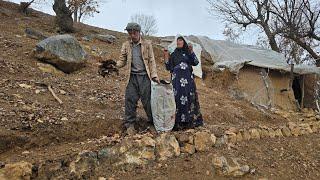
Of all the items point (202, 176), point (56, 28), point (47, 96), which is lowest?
point (202, 176)

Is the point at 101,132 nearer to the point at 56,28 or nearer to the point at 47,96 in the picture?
the point at 47,96

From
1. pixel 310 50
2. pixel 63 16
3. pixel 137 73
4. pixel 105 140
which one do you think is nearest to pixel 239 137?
pixel 137 73

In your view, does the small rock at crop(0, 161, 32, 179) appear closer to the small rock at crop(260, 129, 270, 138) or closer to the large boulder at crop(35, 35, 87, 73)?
the small rock at crop(260, 129, 270, 138)

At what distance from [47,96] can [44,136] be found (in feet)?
5.19

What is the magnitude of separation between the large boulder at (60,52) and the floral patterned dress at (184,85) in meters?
2.66

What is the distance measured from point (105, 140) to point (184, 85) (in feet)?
5.13

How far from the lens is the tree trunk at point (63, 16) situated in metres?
11.1

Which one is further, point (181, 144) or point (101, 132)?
point (101, 132)

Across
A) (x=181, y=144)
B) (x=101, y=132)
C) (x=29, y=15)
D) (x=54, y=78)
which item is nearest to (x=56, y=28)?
(x=29, y=15)

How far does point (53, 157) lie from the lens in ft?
13.7

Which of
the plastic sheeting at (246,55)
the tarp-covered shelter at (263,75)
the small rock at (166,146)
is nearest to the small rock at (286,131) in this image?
the small rock at (166,146)

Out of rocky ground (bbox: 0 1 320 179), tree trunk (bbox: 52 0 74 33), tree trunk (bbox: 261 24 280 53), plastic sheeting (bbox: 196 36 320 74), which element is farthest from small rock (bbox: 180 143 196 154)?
tree trunk (bbox: 261 24 280 53)

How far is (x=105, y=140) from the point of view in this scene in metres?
4.59

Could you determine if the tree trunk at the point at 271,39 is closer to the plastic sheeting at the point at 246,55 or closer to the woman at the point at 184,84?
the plastic sheeting at the point at 246,55
